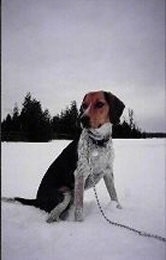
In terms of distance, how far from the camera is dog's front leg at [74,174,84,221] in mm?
2186

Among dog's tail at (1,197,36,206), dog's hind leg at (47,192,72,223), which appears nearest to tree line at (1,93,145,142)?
dog's hind leg at (47,192,72,223)

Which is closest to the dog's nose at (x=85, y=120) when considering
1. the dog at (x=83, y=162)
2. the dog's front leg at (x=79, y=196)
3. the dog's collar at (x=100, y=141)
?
the dog at (x=83, y=162)

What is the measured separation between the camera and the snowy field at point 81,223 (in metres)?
1.71

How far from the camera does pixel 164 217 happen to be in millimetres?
2186

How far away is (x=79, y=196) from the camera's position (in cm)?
221

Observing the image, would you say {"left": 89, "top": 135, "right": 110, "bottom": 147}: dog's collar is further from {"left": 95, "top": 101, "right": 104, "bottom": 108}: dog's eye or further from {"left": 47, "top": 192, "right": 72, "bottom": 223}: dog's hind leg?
{"left": 47, "top": 192, "right": 72, "bottom": 223}: dog's hind leg

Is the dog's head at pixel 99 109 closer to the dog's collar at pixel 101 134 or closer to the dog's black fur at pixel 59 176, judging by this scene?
the dog's collar at pixel 101 134

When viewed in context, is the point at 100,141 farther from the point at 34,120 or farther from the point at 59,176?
the point at 34,120

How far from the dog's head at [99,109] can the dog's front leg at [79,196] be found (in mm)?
340

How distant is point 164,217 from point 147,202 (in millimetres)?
339

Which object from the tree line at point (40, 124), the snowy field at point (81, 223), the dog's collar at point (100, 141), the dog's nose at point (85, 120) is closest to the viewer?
the snowy field at point (81, 223)

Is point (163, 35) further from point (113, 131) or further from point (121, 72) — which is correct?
point (113, 131)

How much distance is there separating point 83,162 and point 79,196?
0.69 feet

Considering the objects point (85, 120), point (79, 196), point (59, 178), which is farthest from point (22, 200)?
point (85, 120)
